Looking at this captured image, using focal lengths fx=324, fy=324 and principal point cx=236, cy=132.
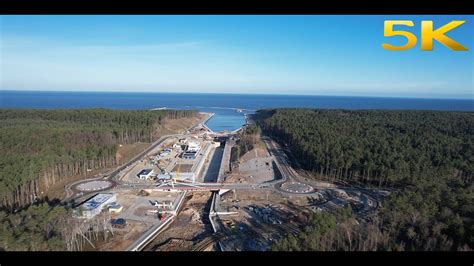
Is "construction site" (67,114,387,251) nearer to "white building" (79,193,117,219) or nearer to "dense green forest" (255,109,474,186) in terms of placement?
"white building" (79,193,117,219)

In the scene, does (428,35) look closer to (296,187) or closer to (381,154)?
(296,187)

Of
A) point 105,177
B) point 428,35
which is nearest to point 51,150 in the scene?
point 105,177

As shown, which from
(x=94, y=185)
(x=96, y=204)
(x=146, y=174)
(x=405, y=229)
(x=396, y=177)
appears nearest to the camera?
(x=405, y=229)

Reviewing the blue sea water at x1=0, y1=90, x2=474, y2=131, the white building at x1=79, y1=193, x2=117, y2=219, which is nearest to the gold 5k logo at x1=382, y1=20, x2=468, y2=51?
the white building at x1=79, y1=193, x2=117, y2=219

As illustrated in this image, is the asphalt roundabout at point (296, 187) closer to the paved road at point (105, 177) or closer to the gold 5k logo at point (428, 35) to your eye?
the paved road at point (105, 177)

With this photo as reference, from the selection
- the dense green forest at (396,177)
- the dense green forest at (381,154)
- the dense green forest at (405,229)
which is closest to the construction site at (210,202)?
the dense green forest at (381,154)
